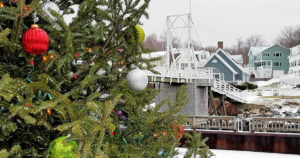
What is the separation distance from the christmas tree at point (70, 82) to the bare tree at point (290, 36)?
62.5 metres

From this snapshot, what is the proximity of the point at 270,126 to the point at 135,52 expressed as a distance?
9.70m

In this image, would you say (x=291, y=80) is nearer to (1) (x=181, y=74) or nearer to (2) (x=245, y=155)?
(1) (x=181, y=74)

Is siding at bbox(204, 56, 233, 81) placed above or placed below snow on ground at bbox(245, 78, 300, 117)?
above

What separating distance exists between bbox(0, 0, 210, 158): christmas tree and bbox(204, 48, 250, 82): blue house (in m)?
32.9

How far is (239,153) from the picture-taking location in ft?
31.6

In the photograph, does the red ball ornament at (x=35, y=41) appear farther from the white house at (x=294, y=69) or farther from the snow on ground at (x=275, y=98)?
the white house at (x=294, y=69)

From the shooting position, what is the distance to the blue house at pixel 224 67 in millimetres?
34375

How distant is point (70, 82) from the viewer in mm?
1735

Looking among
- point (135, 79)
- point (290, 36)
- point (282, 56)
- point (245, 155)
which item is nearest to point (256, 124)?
point (245, 155)

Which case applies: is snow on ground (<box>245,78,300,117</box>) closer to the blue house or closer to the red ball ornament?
the blue house

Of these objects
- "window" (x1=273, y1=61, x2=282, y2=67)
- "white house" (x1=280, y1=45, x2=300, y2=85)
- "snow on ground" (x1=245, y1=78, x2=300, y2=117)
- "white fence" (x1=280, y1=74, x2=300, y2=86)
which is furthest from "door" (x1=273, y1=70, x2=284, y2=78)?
"snow on ground" (x1=245, y1=78, x2=300, y2=117)

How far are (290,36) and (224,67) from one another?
108ft

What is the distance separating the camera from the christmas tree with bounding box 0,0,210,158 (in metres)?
1.21

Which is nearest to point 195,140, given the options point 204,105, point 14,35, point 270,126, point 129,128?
point 129,128
